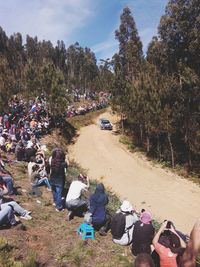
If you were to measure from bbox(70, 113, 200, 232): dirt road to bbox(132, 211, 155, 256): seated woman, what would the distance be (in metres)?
8.10

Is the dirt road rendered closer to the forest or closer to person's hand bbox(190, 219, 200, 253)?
the forest

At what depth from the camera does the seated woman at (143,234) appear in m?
8.84

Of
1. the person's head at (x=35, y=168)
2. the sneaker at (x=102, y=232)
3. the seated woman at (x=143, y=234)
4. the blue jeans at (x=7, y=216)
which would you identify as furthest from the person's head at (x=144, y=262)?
the person's head at (x=35, y=168)

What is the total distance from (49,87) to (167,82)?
13138 mm

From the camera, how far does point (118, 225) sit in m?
9.71

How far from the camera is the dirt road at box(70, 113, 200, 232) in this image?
19.1 m

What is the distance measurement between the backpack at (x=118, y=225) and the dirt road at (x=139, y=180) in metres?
7.60

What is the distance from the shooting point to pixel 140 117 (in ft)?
110

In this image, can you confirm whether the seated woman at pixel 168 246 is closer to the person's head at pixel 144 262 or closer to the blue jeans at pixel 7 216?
the person's head at pixel 144 262

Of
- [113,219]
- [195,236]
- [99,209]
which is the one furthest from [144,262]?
[99,209]

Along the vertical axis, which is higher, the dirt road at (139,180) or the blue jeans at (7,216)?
the blue jeans at (7,216)

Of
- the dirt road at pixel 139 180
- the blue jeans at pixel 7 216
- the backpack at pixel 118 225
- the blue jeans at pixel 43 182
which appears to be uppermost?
the blue jeans at pixel 7 216

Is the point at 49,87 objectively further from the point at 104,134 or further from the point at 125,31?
the point at 125,31

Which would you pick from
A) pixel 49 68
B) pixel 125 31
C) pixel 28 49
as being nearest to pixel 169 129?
pixel 49 68
